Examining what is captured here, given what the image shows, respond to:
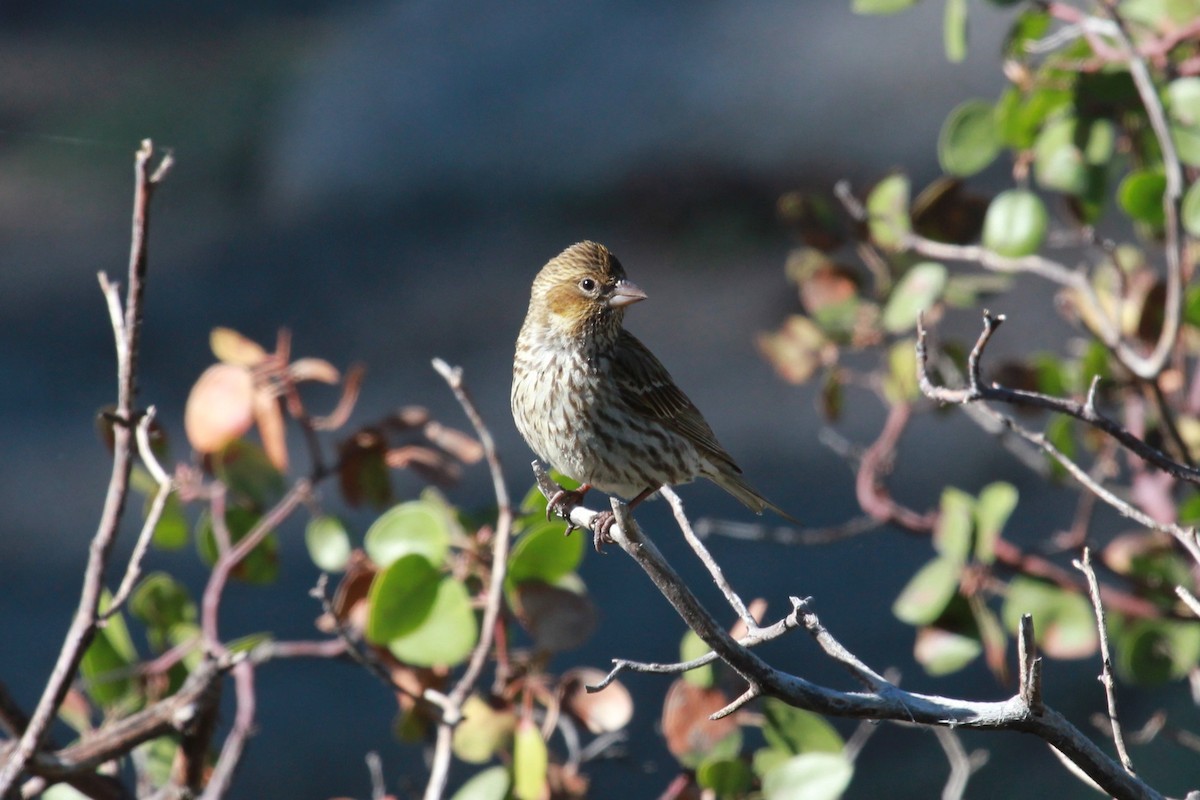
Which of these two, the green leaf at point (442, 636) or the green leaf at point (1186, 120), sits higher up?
the green leaf at point (1186, 120)

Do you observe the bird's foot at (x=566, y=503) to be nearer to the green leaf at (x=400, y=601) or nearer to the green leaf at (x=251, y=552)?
the green leaf at (x=400, y=601)

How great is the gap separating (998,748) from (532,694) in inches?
119

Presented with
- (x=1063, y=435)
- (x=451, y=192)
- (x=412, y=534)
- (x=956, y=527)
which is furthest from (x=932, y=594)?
(x=451, y=192)

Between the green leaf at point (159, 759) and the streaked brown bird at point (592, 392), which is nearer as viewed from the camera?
the green leaf at point (159, 759)

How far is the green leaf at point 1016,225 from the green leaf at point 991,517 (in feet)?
1.56

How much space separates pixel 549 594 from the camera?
91.7 inches

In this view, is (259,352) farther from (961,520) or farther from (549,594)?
(961,520)

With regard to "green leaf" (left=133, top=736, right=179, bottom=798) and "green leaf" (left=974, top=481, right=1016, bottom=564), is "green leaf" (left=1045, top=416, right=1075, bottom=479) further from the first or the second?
"green leaf" (left=133, top=736, right=179, bottom=798)

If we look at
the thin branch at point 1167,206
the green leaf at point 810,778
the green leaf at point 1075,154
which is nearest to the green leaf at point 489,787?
the green leaf at point 810,778

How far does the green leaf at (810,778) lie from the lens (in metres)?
2.06

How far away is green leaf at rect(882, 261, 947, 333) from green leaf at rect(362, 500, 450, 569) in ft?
3.59

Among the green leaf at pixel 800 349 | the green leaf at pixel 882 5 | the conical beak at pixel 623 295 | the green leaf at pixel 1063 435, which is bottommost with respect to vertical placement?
the green leaf at pixel 1063 435

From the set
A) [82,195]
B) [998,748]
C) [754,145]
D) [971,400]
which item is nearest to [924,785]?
[998,748]

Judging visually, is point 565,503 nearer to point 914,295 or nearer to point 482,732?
point 482,732
